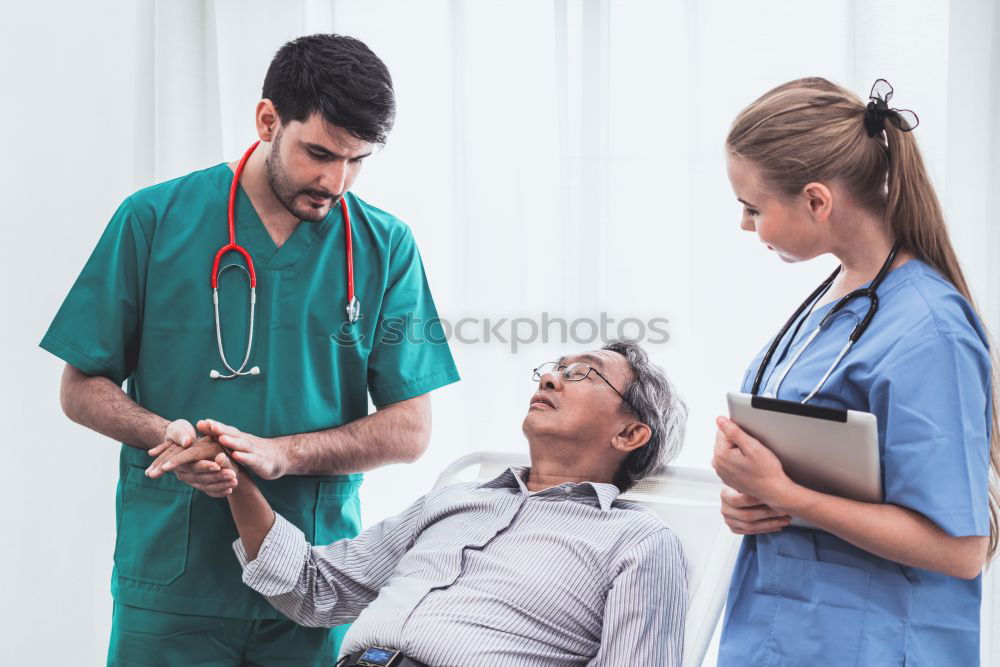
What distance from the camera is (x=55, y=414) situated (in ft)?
8.84

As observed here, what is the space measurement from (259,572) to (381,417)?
1.19 ft

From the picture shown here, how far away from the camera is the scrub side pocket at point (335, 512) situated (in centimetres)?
173

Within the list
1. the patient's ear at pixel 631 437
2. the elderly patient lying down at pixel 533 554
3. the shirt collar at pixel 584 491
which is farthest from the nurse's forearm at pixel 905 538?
the patient's ear at pixel 631 437

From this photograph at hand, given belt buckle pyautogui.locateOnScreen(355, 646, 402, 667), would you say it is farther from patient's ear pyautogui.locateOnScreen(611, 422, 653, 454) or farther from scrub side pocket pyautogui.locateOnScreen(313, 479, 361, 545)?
patient's ear pyautogui.locateOnScreen(611, 422, 653, 454)

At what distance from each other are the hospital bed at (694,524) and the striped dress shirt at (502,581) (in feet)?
0.21

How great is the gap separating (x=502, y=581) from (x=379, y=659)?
239mm

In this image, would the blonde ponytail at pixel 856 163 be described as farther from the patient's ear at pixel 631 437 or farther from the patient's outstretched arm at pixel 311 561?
the patient's outstretched arm at pixel 311 561

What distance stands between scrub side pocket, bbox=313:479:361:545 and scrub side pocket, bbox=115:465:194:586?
236 millimetres

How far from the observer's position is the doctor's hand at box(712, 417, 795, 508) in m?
1.16

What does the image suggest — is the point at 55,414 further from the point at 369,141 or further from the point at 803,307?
the point at 803,307

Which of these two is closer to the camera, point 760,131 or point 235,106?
point 760,131

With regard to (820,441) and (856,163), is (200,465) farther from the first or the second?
(856,163)

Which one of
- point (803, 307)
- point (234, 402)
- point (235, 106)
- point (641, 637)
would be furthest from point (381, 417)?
point (235, 106)

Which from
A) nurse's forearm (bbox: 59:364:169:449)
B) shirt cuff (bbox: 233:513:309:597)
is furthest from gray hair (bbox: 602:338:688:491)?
nurse's forearm (bbox: 59:364:169:449)
